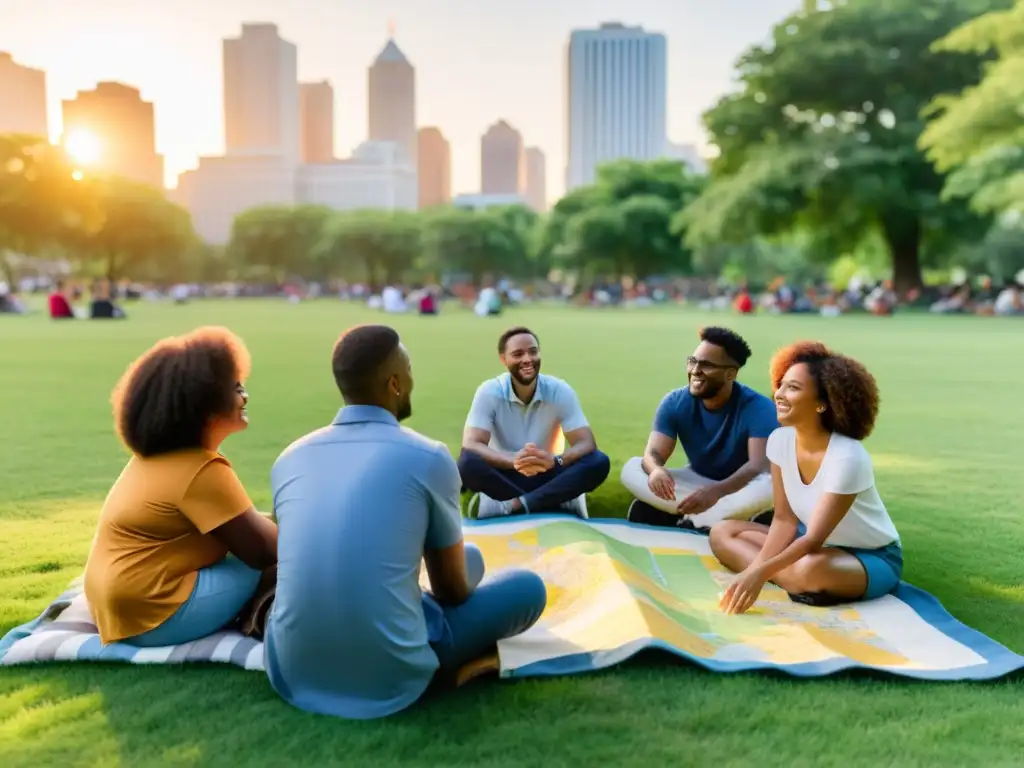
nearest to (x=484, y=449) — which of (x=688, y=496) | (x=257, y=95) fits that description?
(x=688, y=496)

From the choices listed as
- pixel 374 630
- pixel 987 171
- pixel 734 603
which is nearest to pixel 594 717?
pixel 374 630

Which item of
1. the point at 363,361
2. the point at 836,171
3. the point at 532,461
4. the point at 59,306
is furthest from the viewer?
the point at 836,171

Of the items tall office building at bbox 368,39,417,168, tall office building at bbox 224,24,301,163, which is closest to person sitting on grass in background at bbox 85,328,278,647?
tall office building at bbox 224,24,301,163

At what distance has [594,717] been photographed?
323 centimetres

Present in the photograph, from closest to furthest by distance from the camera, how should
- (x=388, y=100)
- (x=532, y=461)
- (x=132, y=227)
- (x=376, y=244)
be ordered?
(x=532, y=461), (x=132, y=227), (x=376, y=244), (x=388, y=100)

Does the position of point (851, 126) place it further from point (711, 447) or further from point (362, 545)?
point (362, 545)

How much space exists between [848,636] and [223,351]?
265 centimetres

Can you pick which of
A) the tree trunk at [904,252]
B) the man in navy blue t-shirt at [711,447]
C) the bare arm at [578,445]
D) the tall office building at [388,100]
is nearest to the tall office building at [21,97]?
the tree trunk at [904,252]

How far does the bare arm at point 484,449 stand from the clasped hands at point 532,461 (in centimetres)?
7

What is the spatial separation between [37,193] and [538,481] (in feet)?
153

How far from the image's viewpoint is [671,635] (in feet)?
12.6

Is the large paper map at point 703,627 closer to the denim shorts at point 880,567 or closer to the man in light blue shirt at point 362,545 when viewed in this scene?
the denim shorts at point 880,567

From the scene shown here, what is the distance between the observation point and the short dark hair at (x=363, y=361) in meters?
3.18

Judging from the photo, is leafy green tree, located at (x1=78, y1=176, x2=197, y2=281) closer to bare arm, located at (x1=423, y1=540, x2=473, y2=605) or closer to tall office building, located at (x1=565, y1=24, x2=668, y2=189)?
bare arm, located at (x1=423, y1=540, x2=473, y2=605)
